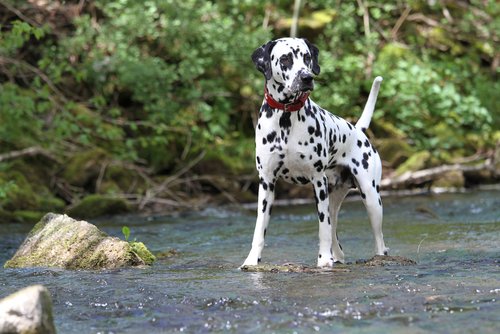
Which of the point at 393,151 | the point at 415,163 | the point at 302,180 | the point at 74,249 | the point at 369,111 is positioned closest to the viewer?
the point at 302,180

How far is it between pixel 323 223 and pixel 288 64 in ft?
4.24

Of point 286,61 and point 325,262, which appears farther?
point 325,262

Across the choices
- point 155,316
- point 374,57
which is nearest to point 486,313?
point 155,316

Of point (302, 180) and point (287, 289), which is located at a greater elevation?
point (302, 180)

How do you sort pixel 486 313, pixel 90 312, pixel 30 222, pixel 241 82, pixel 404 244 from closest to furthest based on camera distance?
pixel 486 313 < pixel 90 312 < pixel 404 244 < pixel 30 222 < pixel 241 82

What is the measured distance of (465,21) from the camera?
1806cm

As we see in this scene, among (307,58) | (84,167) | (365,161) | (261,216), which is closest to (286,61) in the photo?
(307,58)

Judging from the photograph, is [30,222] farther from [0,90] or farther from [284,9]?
[284,9]

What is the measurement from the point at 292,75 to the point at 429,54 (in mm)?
12956

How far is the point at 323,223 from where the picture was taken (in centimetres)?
647

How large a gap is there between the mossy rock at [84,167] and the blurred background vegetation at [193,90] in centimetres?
2

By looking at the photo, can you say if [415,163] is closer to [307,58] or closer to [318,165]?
[318,165]

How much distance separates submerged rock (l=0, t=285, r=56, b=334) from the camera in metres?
3.90

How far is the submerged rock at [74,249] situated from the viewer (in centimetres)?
680
